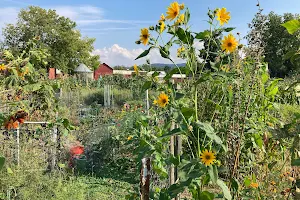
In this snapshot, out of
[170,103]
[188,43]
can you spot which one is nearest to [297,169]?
[170,103]

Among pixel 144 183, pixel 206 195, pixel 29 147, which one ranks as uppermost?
pixel 144 183

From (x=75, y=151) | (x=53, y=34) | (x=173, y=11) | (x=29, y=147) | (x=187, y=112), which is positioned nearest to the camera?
(x=187, y=112)

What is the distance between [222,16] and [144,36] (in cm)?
41

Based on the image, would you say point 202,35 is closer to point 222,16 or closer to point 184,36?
point 184,36

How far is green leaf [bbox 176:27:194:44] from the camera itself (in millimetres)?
1661

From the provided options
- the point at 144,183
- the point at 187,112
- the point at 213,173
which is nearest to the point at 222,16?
the point at 187,112

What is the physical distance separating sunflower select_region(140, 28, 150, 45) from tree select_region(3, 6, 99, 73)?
31.1 m

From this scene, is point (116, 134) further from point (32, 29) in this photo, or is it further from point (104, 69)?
point (104, 69)

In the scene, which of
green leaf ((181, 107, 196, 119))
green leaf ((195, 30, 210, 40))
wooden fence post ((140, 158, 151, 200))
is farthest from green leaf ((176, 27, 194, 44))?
wooden fence post ((140, 158, 151, 200))

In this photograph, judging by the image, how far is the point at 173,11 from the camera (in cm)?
175

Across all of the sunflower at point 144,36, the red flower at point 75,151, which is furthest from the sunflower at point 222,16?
the red flower at point 75,151

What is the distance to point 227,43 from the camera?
1.77 metres

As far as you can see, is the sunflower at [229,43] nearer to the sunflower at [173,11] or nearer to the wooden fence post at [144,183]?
the sunflower at [173,11]

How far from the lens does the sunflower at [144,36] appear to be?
176cm
